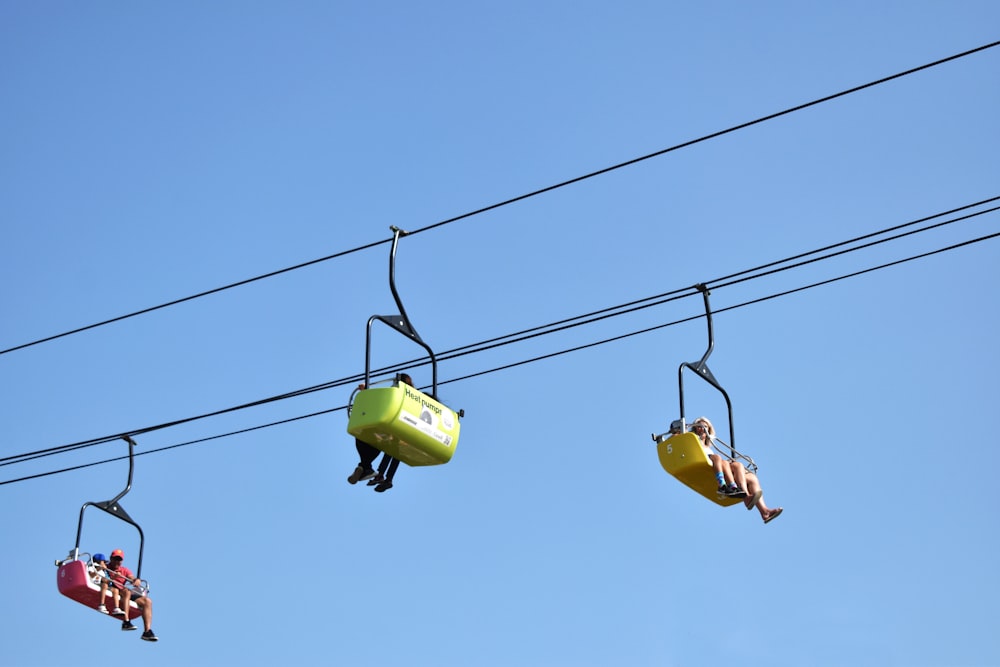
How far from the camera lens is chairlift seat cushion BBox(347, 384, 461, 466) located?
45.3 ft

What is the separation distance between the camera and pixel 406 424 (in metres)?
13.9

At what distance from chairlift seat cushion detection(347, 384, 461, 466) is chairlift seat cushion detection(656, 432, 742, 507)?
177 cm

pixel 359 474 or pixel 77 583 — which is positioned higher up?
pixel 77 583

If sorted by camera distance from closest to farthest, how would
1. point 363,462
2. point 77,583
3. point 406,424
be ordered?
point 406,424 → point 363,462 → point 77,583

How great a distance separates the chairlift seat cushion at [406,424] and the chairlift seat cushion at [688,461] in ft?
5.79

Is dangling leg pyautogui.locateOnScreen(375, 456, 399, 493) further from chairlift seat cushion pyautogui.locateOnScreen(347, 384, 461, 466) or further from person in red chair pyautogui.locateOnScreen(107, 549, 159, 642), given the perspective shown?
person in red chair pyautogui.locateOnScreen(107, 549, 159, 642)

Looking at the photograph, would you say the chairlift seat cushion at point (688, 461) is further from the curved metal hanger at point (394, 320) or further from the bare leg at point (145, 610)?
the bare leg at point (145, 610)

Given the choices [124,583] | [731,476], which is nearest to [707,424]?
[731,476]

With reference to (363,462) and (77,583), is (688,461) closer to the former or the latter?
(363,462)

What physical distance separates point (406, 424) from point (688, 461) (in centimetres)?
241

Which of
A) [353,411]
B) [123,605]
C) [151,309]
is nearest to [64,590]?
[123,605]

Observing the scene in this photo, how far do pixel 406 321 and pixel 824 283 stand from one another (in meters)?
3.40

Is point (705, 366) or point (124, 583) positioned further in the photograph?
point (124, 583)

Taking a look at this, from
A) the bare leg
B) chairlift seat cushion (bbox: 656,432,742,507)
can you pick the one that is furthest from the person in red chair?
chairlift seat cushion (bbox: 656,432,742,507)
